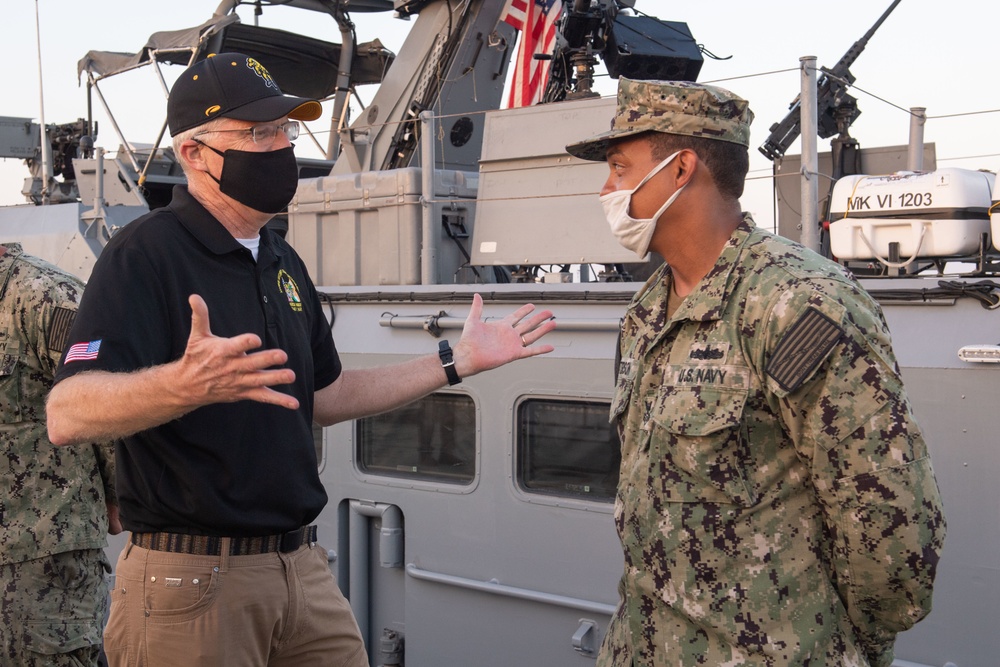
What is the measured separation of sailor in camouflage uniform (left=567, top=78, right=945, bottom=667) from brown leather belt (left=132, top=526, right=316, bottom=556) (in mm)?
880

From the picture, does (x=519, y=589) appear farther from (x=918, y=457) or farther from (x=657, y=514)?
(x=918, y=457)

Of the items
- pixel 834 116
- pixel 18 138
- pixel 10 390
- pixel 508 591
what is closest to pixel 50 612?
pixel 10 390

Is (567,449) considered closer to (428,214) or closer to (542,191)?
(542,191)

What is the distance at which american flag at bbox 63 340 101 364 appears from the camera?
235 cm

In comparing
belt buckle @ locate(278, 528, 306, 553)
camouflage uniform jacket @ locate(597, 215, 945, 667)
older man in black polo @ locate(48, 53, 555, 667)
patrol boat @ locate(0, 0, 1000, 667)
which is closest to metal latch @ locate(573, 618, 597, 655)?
patrol boat @ locate(0, 0, 1000, 667)

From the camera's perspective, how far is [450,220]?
5508mm

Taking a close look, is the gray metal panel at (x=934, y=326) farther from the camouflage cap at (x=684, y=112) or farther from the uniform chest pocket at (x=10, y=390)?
the uniform chest pocket at (x=10, y=390)

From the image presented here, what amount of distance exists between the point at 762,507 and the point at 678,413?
25cm

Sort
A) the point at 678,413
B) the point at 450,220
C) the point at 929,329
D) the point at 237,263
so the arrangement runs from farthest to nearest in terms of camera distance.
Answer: the point at 450,220 → the point at 929,329 → the point at 237,263 → the point at 678,413

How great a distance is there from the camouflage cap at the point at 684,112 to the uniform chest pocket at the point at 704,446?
1.88 ft

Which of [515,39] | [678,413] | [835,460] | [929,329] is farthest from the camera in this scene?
[515,39]

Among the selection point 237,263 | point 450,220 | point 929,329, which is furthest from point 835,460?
point 450,220

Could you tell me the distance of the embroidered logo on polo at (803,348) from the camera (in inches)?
77.7

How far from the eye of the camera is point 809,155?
4.28 meters
